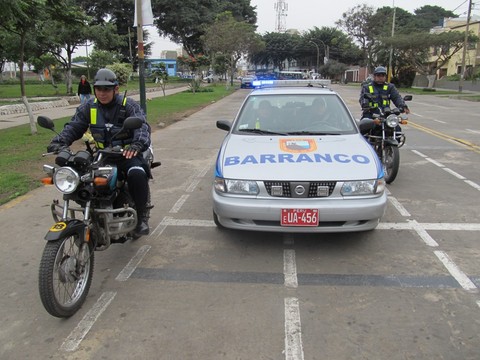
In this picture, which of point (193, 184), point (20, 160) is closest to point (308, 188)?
point (193, 184)

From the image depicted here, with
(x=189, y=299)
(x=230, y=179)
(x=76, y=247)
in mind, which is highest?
(x=230, y=179)

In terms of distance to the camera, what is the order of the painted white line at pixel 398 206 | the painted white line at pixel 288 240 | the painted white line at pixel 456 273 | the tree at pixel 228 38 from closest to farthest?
the painted white line at pixel 456 273 < the painted white line at pixel 288 240 < the painted white line at pixel 398 206 < the tree at pixel 228 38

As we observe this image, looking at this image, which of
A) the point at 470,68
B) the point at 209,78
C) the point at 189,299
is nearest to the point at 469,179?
the point at 189,299

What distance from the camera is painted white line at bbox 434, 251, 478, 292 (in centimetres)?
374

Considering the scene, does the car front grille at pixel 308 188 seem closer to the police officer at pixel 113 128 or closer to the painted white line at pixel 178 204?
the police officer at pixel 113 128

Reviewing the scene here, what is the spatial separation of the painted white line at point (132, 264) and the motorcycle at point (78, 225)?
1.03ft

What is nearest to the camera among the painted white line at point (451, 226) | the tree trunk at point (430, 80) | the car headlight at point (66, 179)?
the car headlight at point (66, 179)

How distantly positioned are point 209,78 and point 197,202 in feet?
204

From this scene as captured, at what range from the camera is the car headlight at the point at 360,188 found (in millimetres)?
4203

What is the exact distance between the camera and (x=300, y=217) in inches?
161

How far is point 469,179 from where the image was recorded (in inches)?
295

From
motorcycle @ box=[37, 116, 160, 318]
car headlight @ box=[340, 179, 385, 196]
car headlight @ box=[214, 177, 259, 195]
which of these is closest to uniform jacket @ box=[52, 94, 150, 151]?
motorcycle @ box=[37, 116, 160, 318]

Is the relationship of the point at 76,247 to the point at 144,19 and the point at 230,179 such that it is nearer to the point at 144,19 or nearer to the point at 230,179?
the point at 230,179

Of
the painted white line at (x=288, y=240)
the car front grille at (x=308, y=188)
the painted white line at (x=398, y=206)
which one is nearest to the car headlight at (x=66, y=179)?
the car front grille at (x=308, y=188)
